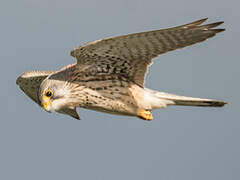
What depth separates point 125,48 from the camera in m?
9.14

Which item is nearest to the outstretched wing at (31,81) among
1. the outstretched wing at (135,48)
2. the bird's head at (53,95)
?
the bird's head at (53,95)

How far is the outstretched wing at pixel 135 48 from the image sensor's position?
852 centimetres

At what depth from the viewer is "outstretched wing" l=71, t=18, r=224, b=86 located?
8.52m

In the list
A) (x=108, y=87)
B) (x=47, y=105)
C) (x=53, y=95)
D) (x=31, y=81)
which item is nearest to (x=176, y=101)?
(x=108, y=87)

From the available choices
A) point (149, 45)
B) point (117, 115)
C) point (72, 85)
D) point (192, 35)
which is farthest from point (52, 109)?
point (192, 35)

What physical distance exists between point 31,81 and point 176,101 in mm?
3252

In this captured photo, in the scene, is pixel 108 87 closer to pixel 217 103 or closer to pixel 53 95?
pixel 53 95

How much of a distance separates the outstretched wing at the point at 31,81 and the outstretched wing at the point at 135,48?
1681 millimetres

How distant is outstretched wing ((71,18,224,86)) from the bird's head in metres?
0.54

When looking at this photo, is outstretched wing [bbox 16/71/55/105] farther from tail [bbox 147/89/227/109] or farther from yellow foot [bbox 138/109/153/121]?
tail [bbox 147/89/227/109]

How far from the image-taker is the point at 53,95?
31.8 ft

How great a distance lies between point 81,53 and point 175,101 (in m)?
1.93

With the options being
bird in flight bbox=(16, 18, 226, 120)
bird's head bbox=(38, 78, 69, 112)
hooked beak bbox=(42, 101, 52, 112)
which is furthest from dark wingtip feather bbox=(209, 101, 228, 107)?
hooked beak bbox=(42, 101, 52, 112)

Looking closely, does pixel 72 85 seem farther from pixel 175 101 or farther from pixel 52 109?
pixel 175 101
